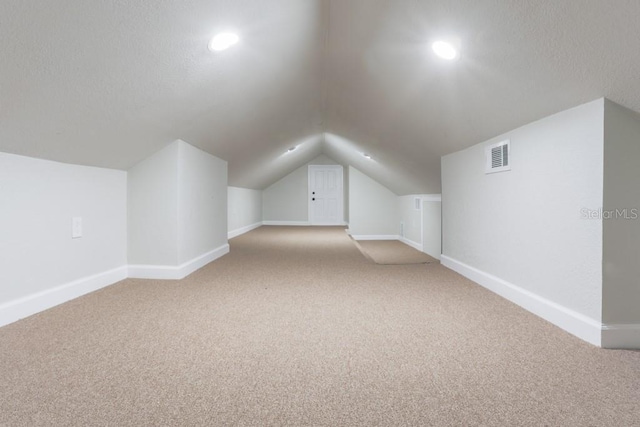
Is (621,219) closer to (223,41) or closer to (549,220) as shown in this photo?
(549,220)

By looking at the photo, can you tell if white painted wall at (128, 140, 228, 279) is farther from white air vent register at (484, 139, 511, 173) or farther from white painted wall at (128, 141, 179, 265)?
white air vent register at (484, 139, 511, 173)

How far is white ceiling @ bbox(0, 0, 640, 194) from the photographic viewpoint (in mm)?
1354

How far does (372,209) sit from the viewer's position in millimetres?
7230

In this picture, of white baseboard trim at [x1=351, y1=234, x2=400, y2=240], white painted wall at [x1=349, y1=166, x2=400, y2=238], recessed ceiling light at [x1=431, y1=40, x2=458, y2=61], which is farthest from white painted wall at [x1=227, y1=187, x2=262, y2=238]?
recessed ceiling light at [x1=431, y1=40, x2=458, y2=61]

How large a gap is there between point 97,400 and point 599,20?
2371 millimetres

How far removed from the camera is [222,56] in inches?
88.1

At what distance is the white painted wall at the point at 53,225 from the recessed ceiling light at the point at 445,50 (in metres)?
2.66

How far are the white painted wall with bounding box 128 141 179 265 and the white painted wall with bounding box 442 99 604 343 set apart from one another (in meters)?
2.85

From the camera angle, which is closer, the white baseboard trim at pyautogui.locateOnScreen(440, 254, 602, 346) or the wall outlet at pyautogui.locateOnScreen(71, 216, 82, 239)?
the white baseboard trim at pyautogui.locateOnScreen(440, 254, 602, 346)

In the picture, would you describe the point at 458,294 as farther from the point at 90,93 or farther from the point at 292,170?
the point at 292,170

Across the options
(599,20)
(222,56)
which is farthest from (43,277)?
(599,20)

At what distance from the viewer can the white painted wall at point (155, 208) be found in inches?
122

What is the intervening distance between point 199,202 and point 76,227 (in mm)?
1299

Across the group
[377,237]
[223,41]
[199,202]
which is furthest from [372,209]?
[223,41]
